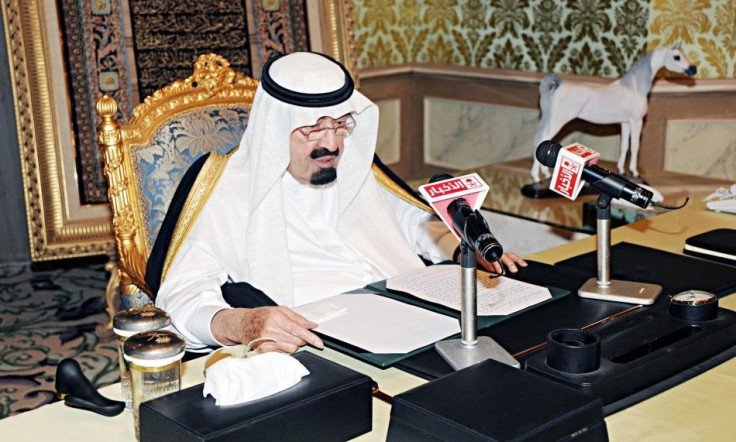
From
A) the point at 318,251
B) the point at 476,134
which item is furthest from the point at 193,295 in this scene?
the point at 476,134

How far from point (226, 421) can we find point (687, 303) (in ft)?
3.33

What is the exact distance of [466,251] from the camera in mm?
1810

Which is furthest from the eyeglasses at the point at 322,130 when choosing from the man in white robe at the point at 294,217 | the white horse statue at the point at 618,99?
the white horse statue at the point at 618,99

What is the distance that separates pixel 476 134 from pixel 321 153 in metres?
3.37

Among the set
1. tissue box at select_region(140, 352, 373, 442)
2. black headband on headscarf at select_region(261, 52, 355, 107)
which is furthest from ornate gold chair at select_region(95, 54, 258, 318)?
tissue box at select_region(140, 352, 373, 442)

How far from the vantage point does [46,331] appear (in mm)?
4320

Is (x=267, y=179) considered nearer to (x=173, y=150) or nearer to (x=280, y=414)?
(x=173, y=150)

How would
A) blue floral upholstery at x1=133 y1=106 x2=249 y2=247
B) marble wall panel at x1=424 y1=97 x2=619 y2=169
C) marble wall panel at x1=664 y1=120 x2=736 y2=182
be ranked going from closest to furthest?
blue floral upholstery at x1=133 y1=106 x2=249 y2=247 < marble wall panel at x1=664 y1=120 x2=736 y2=182 < marble wall panel at x1=424 y1=97 x2=619 y2=169

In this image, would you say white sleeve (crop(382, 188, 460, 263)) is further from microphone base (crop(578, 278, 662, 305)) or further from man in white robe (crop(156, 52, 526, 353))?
microphone base (crop(578, 278, 662, 305))

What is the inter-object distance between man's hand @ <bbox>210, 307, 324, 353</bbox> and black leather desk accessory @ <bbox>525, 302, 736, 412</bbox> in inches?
19.2

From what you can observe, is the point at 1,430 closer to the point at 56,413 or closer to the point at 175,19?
the point at 56,413

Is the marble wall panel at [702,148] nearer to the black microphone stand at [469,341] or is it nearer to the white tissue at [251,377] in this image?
the black microphone stand at [469,341]

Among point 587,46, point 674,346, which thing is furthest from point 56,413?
point 587,46

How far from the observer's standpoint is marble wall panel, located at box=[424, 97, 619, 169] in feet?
18.4
